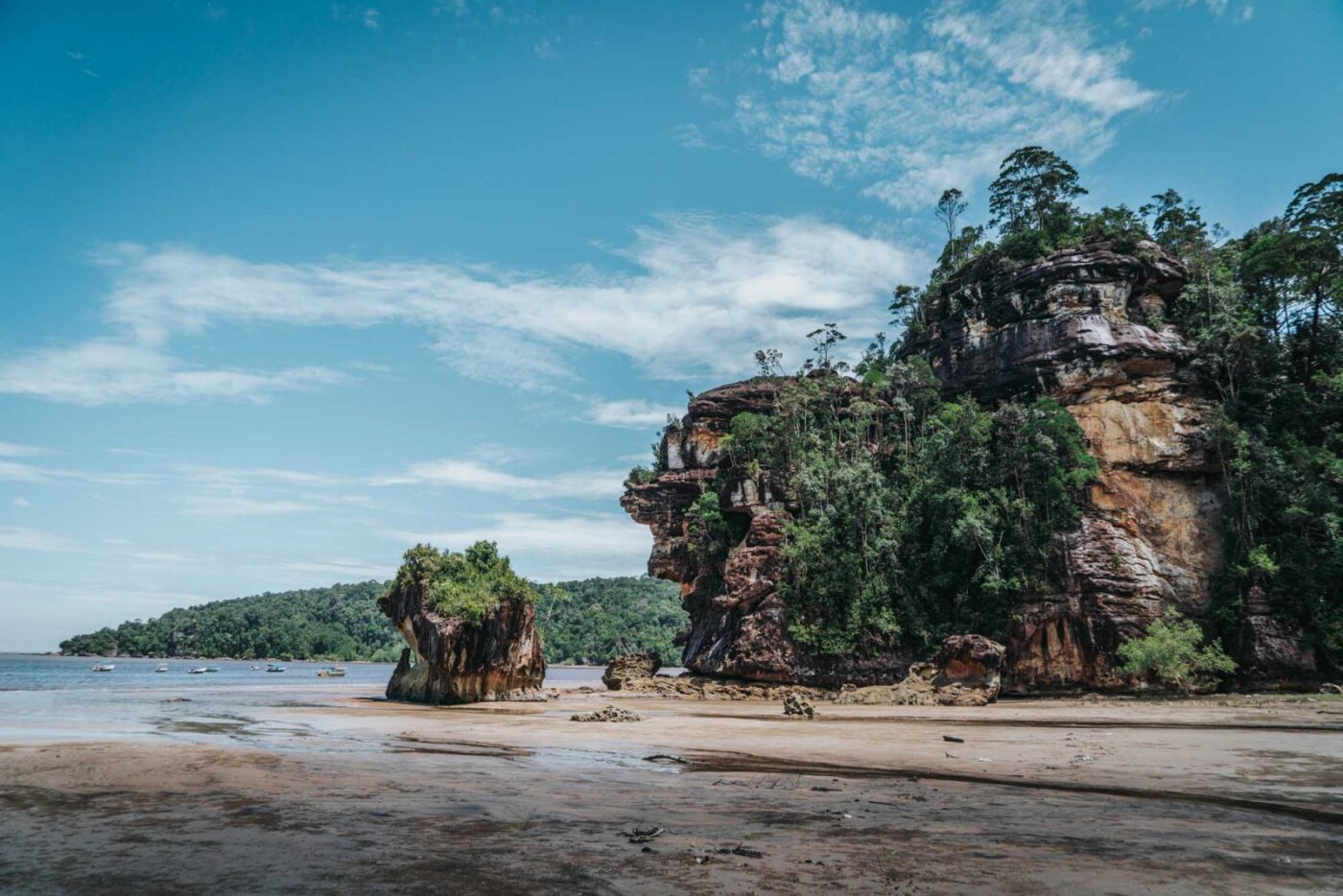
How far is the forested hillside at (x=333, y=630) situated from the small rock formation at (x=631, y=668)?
6166 cm

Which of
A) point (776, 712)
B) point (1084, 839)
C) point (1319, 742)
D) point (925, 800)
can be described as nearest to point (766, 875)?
point (1084, 839)

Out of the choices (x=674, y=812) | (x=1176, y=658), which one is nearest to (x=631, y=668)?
(x=1176, y=658)

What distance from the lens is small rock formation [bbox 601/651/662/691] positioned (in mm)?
54319

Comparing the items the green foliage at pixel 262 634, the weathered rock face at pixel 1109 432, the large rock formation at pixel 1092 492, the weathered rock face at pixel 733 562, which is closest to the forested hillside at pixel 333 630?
the green foliage at pixel 262 634

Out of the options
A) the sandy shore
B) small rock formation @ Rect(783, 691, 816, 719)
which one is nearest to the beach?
the sandy shore

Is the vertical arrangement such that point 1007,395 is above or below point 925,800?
above

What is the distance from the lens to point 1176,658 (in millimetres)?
34406

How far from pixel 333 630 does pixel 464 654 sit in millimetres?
111866

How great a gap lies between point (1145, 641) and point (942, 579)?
447 inches

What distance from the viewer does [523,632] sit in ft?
126

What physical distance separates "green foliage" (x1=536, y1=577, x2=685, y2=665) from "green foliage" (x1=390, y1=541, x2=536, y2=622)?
3314 inches

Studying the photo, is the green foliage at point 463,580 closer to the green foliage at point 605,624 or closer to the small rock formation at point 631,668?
the small rock formation at point 631,668

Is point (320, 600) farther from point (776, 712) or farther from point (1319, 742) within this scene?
point (1319, 742)

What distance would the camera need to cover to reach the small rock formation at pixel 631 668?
178ft
